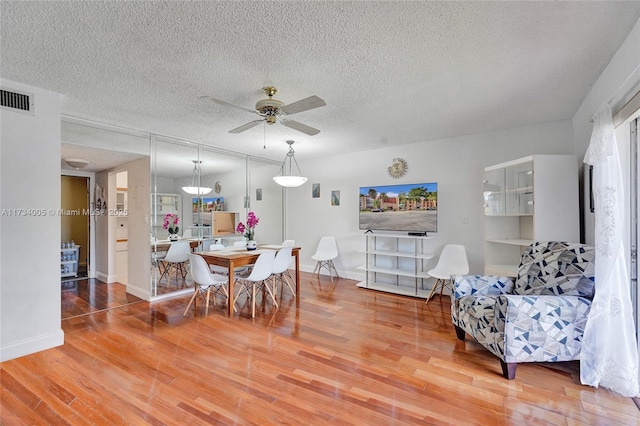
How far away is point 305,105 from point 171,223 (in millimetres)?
3172

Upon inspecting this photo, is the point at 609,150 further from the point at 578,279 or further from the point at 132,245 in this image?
the point at 132,245

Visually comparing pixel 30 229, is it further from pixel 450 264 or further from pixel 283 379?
pixel 450 264

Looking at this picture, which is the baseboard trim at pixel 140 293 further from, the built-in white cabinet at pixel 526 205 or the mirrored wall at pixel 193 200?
the built-in white cabinet at pixel 526 205

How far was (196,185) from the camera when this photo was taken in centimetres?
471

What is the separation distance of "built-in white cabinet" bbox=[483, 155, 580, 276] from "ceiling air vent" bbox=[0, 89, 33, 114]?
5.02 meters

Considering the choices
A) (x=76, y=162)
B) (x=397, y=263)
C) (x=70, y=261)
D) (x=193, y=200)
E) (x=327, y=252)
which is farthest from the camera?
(x=327, y=252)

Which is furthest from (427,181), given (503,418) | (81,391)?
(81,391)

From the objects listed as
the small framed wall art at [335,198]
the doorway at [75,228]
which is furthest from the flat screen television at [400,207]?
the doorway at [75,228]

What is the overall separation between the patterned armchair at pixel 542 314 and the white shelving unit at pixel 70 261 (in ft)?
21.0

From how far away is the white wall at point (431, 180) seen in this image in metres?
3.99

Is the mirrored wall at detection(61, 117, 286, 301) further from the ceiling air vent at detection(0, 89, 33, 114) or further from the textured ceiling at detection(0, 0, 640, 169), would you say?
the ceiling air vent at detection(0, 89, 33, 114)

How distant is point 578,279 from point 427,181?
2.60 meters

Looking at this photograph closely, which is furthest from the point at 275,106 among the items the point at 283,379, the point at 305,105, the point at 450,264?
the point at 450,264

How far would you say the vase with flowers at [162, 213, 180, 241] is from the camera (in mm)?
4379
